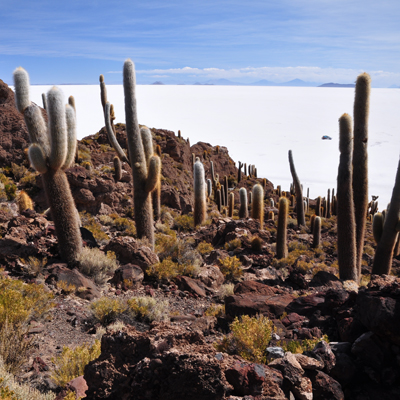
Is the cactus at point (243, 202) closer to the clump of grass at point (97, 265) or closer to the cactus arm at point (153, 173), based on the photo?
the cactus arm at point (153, 173)

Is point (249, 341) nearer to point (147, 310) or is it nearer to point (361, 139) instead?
point (147, 310)

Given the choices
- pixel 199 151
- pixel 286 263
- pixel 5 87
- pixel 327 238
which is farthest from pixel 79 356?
pixel 199 151

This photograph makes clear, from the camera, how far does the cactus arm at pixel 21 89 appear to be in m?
9.01

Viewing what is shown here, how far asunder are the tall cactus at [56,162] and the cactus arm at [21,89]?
371 mm

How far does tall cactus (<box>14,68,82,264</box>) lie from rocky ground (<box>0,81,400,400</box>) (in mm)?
577

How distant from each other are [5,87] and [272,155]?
61.8 metres

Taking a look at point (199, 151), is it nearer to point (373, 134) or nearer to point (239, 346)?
point (239, 346)

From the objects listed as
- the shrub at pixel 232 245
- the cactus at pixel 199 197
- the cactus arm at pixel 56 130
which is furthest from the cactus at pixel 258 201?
the cactus arm at pixel 56 130

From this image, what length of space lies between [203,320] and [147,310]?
105 cm

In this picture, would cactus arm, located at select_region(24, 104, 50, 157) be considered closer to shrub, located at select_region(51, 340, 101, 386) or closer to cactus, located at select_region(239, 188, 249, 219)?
shrub, located at select_region(51, 340, 101, 386)

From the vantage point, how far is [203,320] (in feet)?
22.1

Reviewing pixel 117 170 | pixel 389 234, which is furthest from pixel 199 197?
pixel 389 234

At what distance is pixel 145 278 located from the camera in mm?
9000

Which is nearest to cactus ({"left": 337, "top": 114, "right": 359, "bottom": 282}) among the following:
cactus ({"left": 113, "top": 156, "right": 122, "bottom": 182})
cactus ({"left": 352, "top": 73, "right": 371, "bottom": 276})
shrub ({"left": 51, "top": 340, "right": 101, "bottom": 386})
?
cactus ({"left": 352, "top": 73, "right": 371, "bottom": 276})
